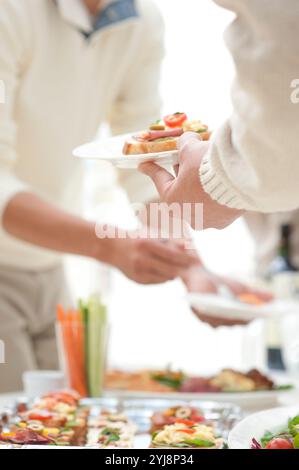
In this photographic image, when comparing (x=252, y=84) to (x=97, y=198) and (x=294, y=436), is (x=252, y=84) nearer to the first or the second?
(x=294, y=436)

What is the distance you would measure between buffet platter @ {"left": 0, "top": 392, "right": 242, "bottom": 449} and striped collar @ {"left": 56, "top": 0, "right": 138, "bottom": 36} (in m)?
0.70

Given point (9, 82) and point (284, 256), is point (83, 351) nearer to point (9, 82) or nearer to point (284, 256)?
point (9, 82)

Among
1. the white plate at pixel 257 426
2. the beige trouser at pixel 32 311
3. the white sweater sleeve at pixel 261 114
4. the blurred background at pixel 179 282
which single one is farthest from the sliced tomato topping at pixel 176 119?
the beige trouser at pixel 32 311

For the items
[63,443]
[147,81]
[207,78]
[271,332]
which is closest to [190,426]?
[63,443]

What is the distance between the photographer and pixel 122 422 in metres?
1.05

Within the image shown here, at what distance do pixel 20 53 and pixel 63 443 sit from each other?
878mm

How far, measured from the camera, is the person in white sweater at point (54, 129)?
145 cm

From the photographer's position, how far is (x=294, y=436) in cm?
84

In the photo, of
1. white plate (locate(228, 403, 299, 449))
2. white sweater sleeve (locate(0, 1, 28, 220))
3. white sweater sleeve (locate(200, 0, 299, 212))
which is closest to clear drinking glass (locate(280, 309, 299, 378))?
white sweater sleeve (locate(0, 1, 28, 220))

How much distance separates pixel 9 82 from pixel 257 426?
838 millimetres

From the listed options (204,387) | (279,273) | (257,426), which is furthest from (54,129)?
(257,426)

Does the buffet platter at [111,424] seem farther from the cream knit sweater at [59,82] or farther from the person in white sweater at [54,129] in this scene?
the cream knit sweater at [59,82]

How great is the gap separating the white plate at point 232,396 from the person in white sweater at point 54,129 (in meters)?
0.19

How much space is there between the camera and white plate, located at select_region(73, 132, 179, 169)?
2.86 feet
